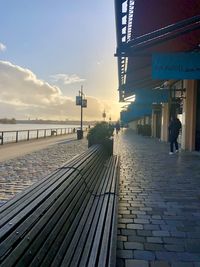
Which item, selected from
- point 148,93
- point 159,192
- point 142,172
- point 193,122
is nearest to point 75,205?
point 159,192

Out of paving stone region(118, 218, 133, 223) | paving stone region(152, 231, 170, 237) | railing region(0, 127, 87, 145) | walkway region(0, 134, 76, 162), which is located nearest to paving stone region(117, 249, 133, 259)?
paving stone region(152, 231, 170, 237)

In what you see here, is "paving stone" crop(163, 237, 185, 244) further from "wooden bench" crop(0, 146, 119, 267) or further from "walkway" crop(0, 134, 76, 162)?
"walkway" crop(0, 134, 76, 162)

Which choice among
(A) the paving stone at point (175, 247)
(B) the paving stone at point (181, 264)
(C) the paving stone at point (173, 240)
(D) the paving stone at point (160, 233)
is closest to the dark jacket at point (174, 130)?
(D) the paving stone at point (160, 233)

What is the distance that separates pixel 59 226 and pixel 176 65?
21.7ft

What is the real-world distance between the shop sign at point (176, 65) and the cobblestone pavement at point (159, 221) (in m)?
2.73

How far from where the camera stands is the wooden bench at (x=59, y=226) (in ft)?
7.16

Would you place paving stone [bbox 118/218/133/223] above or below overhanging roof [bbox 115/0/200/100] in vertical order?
below

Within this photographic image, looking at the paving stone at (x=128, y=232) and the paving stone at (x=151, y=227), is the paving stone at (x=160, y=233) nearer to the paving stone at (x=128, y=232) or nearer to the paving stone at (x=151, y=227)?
the paving stone at (x=151, y=227)

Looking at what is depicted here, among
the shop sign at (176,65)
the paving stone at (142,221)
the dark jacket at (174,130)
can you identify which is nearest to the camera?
the paving stone at (142,221)

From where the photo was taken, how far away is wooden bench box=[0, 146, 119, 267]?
86.0 inches

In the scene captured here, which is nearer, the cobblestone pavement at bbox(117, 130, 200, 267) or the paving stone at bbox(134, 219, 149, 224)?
the cobblestone pavement at bbox(117, 130, 200, 267)

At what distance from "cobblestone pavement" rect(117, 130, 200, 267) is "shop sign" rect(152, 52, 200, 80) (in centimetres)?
273

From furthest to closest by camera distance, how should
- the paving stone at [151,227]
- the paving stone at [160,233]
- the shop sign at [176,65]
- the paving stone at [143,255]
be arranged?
the shop sign at [176,65] → the paving stone at [151,227] → the paving stone at [160,233] → the paving stone at [143,255]

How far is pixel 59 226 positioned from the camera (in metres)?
2.99
